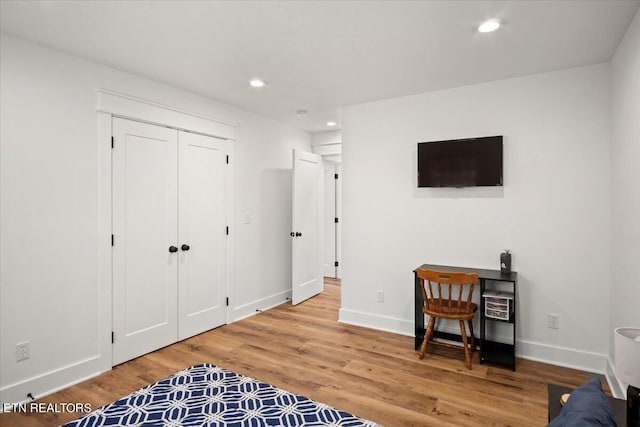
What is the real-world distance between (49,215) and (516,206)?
3.89 m

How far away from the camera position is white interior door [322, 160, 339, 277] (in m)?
6.76

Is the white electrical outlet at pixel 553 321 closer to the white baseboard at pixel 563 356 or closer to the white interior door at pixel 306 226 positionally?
the white baseboard at pixel 563 356

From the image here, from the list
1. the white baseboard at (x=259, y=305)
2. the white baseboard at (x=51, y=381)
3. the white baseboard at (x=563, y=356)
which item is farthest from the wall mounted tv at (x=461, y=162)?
the white baseboard at (x=51, y=381)

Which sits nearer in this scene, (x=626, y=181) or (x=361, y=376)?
(x=626, y=181)

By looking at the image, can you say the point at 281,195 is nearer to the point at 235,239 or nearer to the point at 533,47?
the point at 235,239

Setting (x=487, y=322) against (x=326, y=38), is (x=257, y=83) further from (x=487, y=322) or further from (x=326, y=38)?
(x=487, y=322)

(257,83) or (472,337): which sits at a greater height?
(257,83)

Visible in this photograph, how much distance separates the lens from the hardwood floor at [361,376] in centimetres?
238

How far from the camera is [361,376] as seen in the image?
2.90 m

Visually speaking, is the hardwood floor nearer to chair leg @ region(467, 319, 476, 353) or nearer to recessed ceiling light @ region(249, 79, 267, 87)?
chair leg @ region(467, 319, 476, 353)

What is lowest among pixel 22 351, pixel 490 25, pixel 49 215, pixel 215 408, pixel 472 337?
pixel 215 408

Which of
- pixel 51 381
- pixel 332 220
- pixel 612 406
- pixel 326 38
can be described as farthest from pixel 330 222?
pixel 612 406

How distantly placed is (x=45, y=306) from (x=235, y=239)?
1.98 metres

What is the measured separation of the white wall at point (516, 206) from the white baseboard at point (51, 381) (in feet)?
8.68
